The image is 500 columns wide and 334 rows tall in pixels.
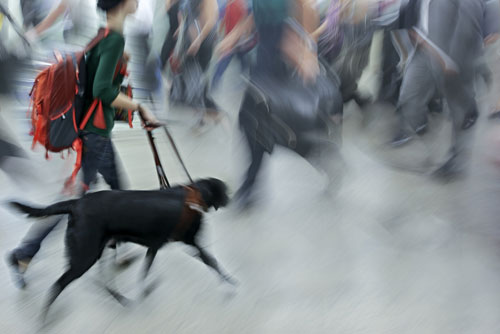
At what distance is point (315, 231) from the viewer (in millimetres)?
3891

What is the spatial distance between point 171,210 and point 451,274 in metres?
1.83

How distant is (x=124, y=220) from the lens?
244 cm

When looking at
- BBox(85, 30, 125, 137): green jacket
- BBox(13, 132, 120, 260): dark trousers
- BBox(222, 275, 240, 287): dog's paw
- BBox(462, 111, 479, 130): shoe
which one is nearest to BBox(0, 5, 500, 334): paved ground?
BBox(222, 275, 240, 287): dog's paw

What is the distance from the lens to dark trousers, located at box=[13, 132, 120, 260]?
2746 mm

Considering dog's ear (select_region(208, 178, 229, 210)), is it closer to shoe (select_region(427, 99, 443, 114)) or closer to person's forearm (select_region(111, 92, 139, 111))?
person's forearm (select_region(111, 92, 139, 111))

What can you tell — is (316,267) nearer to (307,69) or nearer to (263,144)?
(263,144)

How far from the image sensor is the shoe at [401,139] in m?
6.61

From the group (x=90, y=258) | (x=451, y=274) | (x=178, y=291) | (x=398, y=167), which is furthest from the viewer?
(x=398, y=167)

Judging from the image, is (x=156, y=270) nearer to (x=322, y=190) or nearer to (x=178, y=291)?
(x=178, y=291)

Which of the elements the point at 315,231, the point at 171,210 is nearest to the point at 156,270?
the point at 171,210

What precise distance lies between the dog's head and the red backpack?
0.65 m

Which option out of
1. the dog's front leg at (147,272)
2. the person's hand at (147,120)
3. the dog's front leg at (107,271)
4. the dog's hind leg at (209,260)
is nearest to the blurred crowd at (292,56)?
the person's hand at (147,120)

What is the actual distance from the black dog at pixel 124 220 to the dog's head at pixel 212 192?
0.04 ft

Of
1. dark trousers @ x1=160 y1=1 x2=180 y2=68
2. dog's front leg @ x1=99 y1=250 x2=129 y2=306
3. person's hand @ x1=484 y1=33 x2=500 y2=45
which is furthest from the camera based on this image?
dark trousers @ x1=160 y1=1 x2=180 y2=68
